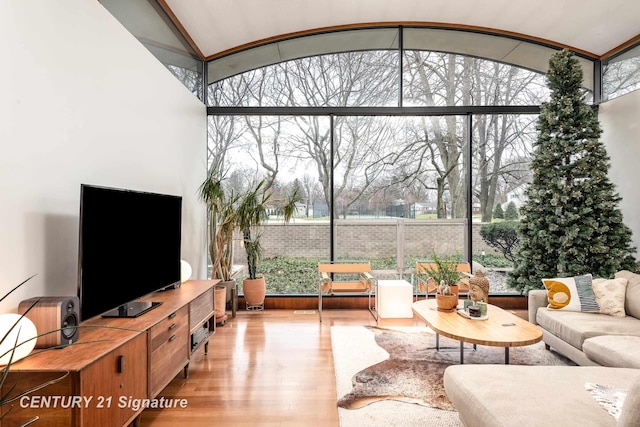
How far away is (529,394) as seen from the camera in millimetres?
2002

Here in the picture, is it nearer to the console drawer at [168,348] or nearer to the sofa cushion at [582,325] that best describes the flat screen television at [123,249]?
the console drawer at [168,348]

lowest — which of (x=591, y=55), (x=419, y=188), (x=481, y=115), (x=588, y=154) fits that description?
(x=419, y=188)

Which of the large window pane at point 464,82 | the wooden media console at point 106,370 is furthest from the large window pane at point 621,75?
the wooden media console at point 106,370

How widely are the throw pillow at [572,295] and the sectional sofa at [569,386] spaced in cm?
31

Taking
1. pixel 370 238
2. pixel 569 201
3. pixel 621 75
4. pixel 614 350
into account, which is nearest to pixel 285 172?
pixel 370 238

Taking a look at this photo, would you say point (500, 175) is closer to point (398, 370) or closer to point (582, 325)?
point (582, 325)

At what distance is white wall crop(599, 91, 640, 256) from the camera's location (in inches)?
189

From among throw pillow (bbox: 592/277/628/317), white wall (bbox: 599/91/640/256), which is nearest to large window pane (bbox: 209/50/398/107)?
white wall (bbox: 599/91/640/256)

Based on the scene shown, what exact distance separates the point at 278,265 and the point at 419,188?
2.30m

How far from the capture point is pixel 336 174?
5.48 metres

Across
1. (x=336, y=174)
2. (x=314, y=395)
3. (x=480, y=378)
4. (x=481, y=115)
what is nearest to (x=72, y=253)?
(x=314, y=395)

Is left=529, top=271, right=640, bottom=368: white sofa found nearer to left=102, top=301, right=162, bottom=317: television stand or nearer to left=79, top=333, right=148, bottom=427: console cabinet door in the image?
left=79, top=333, right=148, bottom=427: console cabinet door

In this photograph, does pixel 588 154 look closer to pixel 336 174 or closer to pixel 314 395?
pixel 336 174

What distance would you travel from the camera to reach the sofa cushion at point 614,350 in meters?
2.61
